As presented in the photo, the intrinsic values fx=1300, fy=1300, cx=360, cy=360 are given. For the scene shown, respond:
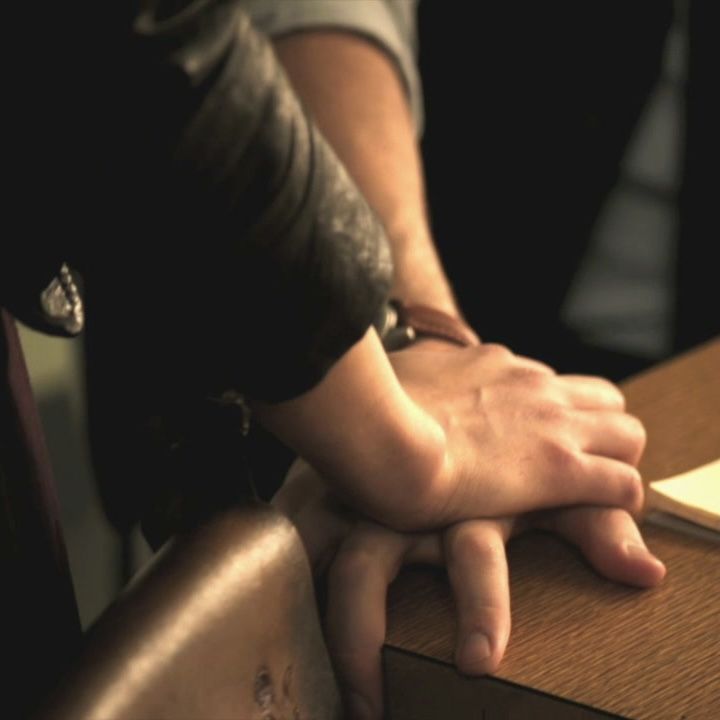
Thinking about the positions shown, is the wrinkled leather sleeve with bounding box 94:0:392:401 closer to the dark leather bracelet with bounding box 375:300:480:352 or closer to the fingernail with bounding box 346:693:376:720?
the fingernail with bounding box 346:693:376:720

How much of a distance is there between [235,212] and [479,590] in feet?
0.84

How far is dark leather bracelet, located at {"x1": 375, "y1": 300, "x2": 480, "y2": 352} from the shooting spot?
0.83 m

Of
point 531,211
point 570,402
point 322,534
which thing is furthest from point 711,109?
point 322,534

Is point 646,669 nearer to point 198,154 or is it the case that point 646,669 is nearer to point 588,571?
point 588,571

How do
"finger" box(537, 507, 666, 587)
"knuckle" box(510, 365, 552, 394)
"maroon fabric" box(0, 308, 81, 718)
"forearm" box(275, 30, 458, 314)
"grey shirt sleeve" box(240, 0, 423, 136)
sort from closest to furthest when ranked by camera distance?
"maroon fabric" box(0, 308, 81, 718) → "finger" box(537, 507, 666, 587) → "knuckle" box(510, 365, 552, 394) → "forearm" box(275, 30, 458, 314) → "grey shirt sleeve" box(240, 0, 423, 136)

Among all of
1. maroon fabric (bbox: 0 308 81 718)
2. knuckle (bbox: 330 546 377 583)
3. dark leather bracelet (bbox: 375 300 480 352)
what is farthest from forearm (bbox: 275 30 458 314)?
maroon fabric (bbox: 0 308 81 718)

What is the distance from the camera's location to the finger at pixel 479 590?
603 mm

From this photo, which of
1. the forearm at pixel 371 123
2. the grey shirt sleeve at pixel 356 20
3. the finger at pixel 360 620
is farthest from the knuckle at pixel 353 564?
the grey shirt sleeve at pixel 356 20

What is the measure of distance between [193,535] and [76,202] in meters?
0.16

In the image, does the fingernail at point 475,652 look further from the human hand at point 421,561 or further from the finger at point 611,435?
the finger at point 611,435

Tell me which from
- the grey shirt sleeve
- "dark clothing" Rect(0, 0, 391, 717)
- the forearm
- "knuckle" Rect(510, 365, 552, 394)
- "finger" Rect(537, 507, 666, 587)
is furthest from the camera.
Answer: the grey shirt sleeve

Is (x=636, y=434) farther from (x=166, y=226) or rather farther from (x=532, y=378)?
(x=166, y=226)

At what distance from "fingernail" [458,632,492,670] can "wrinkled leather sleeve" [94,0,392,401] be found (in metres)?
0.16

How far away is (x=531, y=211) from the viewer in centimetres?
176
